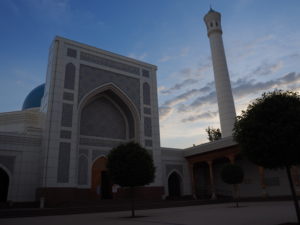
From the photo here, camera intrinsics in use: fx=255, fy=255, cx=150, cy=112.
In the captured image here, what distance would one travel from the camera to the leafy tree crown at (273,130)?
22.9 feet

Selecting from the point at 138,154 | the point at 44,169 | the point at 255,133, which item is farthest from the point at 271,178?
the point at 44,169

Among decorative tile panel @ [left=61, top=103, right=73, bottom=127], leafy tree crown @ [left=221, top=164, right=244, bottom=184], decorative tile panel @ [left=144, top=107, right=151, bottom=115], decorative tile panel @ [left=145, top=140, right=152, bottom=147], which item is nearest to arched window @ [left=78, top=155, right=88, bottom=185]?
decorative tile panel @ [left=61, top=103, right=73, bottom=127]

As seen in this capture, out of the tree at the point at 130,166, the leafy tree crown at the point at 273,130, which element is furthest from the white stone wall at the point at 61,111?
the leafy tree crown at the point at 273,130

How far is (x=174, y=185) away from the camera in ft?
82.4

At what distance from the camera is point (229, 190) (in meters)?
24.7

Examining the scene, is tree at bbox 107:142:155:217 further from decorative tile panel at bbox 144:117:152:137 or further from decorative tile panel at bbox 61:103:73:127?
decorative tile panel at bbox 144:117:152:137

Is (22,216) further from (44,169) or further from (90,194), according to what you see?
(90,194)

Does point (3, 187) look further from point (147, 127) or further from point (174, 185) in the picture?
point (174, 185)

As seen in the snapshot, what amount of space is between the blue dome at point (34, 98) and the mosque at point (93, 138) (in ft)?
0.42

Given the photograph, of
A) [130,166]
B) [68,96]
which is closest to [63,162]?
[68,96]

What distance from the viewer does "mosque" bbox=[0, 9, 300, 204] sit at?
17.0m

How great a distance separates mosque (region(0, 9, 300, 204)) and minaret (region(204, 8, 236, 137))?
0.38 feet

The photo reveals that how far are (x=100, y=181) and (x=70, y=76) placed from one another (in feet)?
27.6

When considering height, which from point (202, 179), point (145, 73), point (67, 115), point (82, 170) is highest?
point (145, 73)
